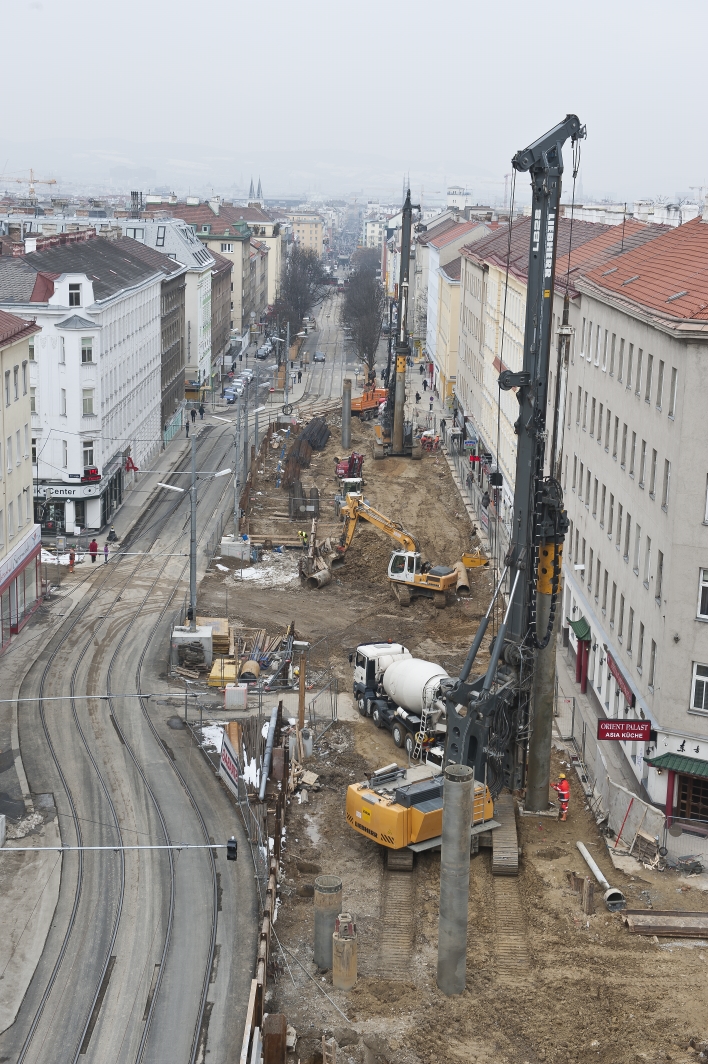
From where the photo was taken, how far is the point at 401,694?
38.5 meters

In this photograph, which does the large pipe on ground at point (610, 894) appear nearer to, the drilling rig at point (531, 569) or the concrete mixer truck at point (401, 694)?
the drilling rig at point (531, 569)

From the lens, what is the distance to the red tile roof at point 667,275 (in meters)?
31.8

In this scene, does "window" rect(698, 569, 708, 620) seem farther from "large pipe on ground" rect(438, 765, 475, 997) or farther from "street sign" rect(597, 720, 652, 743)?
"large pipe on ground" rect(438, 765, 475, 997)

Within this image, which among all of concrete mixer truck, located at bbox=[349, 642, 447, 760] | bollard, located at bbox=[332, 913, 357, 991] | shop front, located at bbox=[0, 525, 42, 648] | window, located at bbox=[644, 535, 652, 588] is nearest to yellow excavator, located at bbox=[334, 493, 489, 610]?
concrete mixer truck, located at bbox=[349, 642, 447, 760]

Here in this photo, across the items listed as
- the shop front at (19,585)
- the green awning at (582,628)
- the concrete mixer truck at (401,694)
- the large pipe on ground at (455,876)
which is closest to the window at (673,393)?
the concrete mixer truck at (401,694)

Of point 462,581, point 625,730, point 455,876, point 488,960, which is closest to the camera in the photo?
point 455,876

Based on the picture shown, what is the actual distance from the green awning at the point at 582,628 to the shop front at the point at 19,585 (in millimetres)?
19016

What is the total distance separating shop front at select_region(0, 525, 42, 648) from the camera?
46438mm

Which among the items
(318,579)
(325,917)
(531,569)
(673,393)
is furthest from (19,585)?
(673,393)

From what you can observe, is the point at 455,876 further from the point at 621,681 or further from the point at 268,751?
the point at 268,751

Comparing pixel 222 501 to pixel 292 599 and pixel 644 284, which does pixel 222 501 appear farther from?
pixel 644 284

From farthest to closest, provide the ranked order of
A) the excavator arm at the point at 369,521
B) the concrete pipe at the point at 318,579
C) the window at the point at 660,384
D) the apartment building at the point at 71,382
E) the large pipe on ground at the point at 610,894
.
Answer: the apartment building at the point at 71,382, the excavator arm at the point at 369,521, the concrete pipe at the point at 318,579, the window at the point at 660,384, the large pipe on ground at the point at 610,894

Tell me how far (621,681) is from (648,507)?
4.81 meters

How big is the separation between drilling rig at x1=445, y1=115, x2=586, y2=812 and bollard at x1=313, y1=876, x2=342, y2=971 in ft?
17.3
